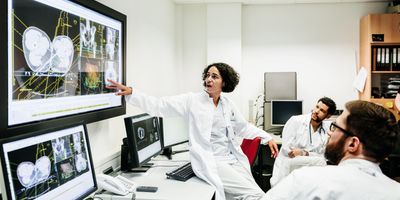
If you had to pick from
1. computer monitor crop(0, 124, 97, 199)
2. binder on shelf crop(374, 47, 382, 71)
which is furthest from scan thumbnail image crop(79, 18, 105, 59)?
binder on shelf crop(374, 47, 382, 71)

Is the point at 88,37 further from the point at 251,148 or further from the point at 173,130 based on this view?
the point at 251,148

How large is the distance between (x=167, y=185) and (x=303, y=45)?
3.16 m

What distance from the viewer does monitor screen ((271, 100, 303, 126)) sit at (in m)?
4.21

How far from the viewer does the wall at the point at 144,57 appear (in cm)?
235

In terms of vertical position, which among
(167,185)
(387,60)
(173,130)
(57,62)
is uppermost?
(387,60)

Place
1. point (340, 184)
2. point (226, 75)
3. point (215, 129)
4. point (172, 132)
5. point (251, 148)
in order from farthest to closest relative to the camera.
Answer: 1. point (251, 148)
2. point (172, 132)
3. point (226, 75)
4. point (215, 129)
5. point (340, 184)

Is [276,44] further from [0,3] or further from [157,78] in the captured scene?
[0,3]

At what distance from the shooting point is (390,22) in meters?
4.02

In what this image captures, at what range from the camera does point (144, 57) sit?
3205mm

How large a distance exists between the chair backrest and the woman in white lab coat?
0.52 ft

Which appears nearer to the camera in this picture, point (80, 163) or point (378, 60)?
point (80, 163)

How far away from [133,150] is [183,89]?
256cm

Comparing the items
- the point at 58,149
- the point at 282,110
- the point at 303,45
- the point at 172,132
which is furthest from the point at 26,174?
the point at 303,45

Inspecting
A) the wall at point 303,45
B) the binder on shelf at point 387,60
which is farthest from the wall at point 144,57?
the binder on shelf at point 387,60
